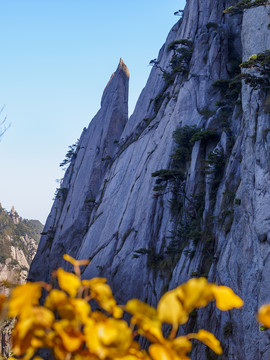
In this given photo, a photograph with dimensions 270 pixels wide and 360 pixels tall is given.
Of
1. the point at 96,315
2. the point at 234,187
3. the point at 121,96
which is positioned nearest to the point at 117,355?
the point at 96,315

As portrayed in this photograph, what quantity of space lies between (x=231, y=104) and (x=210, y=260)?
940cm

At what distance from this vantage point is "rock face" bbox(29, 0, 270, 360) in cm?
1083

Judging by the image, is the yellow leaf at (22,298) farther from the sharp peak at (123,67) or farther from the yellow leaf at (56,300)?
the sharp peak at (123,67)

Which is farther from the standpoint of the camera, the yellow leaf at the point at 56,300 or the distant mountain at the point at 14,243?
the distant mountain at the point at 14,243

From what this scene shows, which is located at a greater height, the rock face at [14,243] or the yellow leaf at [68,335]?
the rock face at [14,243]

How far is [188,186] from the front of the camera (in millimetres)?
18938

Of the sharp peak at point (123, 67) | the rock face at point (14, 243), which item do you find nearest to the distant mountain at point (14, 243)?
the rock face at point (14, 243)

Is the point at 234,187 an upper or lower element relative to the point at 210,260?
upper

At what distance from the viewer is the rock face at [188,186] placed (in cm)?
1083

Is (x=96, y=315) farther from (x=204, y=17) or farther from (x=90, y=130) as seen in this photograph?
(x=90, y=130)

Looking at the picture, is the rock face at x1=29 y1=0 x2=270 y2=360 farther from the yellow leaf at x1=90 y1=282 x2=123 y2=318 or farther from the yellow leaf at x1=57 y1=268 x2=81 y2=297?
the yellow leaf at x1=57 y1=268 x2=81 y2=297

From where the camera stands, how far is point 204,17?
26922 mm

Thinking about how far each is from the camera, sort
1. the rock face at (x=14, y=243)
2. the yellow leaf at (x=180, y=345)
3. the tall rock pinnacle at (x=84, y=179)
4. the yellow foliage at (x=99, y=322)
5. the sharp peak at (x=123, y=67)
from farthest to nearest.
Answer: the rock face at (x=14, y=243), the sharp peak at (x=123, y=67), the tall rock pinnacle at (x=84, y=179), the yellow leaf at (x=180, y=345), the yellow foliage at (x=99, y=322)

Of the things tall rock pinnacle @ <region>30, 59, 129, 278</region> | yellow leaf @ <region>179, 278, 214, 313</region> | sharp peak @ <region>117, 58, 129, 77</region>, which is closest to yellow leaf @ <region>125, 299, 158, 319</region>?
yellow leaf @ <region>179, 278, 214, 313</region>
